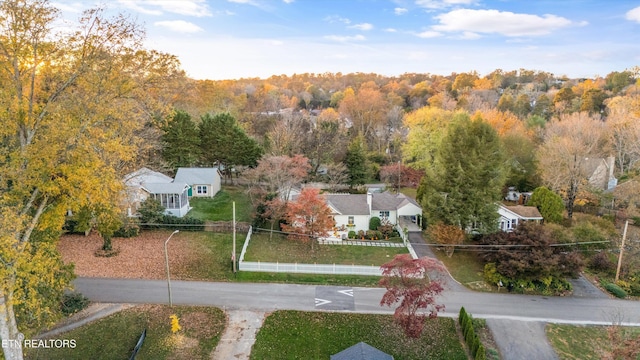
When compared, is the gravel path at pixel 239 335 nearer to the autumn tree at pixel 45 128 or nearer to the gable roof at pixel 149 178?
the autumn tree at pixel 45 128

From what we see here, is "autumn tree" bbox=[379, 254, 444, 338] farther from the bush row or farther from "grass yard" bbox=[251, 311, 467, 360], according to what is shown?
the bush row

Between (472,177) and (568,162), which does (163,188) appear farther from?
(568,162)

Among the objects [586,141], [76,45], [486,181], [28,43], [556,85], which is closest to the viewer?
[28,43]

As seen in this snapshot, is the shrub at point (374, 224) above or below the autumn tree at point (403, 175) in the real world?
below

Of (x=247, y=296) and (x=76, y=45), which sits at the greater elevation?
(x=76, y=45)

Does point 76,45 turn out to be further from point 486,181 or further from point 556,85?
point 556,85

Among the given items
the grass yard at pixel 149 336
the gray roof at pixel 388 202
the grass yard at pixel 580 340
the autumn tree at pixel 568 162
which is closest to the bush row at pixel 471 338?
the grass yard at pixel 580 340

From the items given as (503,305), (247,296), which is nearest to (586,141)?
(503,305)
